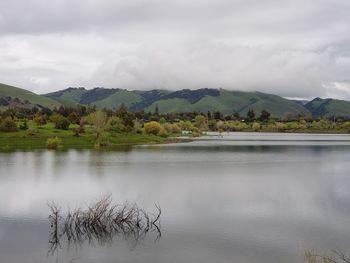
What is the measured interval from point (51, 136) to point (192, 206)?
7733 centimetres

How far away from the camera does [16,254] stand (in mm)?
24453

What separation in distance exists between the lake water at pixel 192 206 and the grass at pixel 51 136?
30.6m

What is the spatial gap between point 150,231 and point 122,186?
18422mm

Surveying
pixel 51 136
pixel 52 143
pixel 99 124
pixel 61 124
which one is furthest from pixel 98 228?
pixel 61 124

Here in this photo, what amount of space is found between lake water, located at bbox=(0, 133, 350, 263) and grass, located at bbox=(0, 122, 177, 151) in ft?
100

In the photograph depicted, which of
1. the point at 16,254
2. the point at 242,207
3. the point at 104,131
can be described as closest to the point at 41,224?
the point at 16,254

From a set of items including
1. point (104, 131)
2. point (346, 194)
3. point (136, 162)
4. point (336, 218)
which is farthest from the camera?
point (104, 131)

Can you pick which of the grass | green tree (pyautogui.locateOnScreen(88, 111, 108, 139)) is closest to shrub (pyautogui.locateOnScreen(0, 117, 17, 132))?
the grass

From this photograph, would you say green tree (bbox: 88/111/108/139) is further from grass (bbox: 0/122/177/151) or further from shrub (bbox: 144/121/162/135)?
shrub (bbox: 144/121/162/135)

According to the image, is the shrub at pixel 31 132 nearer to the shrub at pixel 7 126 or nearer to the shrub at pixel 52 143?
the shrub at pixel 7 126

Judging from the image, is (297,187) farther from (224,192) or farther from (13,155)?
(13,155)

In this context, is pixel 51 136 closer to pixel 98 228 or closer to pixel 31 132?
pixel 31 132

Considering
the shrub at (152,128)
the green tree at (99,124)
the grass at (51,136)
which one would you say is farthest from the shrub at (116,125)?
the shrub at (152,128)

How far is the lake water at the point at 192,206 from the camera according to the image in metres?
25.0
